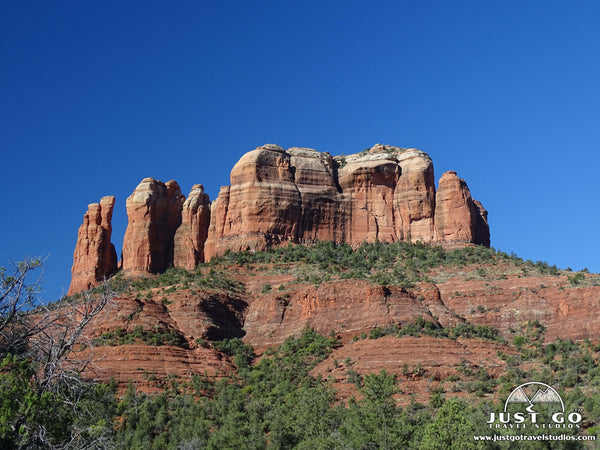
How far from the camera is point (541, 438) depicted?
44219mm

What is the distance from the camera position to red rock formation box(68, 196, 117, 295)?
109m

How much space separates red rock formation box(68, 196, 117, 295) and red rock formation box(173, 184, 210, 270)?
10.2 meters

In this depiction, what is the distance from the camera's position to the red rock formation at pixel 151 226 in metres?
106

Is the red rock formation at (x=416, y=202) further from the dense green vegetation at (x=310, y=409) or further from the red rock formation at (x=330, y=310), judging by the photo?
the dense green vegetation at (x=310, y=409)

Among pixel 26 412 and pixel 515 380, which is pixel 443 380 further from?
pixel 26 412

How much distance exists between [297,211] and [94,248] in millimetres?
30995

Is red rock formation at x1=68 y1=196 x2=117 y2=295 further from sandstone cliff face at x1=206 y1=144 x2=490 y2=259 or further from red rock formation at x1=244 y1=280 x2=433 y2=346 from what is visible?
red rock formation at x1=244 y1=280 x2=433 y2=346

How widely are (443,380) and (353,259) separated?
1313 inches

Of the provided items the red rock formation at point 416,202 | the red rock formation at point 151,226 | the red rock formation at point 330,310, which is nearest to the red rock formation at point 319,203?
the red rock formation at point 416,202

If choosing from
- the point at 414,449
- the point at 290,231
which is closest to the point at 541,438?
the point at 414,449

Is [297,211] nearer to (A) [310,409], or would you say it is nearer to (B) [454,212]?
(B) [454,212]

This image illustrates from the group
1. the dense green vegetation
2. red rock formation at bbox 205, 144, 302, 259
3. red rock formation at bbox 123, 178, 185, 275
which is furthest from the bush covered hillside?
red rock formation at bbox 123, 178, 185, 275

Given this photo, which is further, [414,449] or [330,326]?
[330,326]

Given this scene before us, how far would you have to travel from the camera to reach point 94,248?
11050 cm
